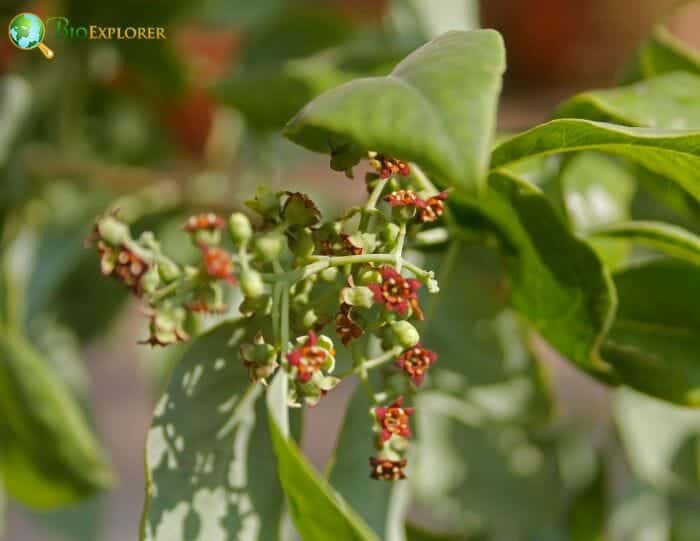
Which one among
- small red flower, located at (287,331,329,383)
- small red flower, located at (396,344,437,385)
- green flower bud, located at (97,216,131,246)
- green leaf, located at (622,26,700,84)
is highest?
green leaf, located at (622,26,700,84)

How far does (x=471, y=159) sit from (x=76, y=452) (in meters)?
0.50

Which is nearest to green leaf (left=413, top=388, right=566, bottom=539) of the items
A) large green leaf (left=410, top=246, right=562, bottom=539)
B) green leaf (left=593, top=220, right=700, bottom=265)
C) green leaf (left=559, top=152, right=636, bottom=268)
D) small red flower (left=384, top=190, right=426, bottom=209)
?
large green leaf (left=410, top=246, right=562, bottom=539)

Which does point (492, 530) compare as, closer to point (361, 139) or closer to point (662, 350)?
point (662, 350)

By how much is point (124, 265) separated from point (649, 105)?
0.30 metres

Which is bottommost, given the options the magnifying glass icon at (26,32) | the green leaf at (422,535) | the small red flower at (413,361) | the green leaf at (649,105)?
the green leaf at (422,535)

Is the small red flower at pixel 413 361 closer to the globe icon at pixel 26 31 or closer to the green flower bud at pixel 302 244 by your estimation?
the green flower bud at pixel 302 244

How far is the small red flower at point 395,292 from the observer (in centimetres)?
43

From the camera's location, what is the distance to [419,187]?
1.64ft

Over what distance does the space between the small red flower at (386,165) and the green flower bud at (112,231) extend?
4.4 inches

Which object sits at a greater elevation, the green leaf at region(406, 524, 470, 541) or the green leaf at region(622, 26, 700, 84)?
the green leaf at region(622, 26, 700, 84)

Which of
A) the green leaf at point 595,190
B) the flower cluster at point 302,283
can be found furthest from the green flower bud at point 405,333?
the green leaf at point 595,190

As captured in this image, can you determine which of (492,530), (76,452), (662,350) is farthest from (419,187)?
(492,530)

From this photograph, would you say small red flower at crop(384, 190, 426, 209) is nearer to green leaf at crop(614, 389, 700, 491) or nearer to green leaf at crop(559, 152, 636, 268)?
green leaf at crop(559, 152, 636, 268)

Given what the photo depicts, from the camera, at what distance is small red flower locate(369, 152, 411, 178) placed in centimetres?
45
